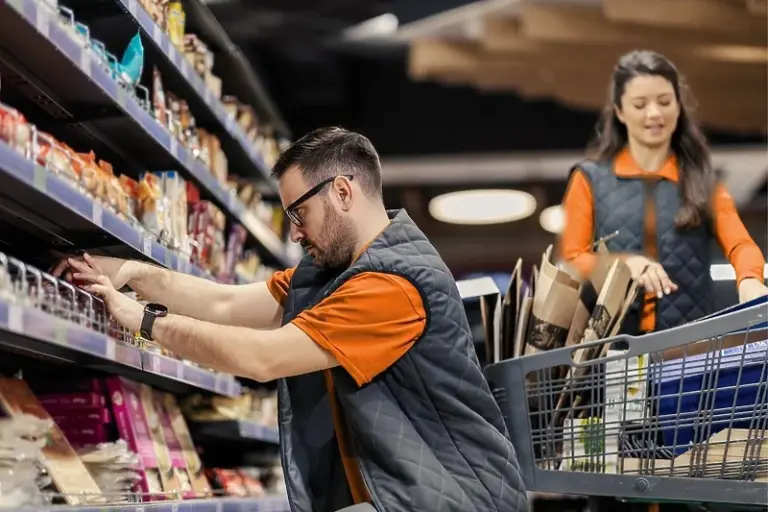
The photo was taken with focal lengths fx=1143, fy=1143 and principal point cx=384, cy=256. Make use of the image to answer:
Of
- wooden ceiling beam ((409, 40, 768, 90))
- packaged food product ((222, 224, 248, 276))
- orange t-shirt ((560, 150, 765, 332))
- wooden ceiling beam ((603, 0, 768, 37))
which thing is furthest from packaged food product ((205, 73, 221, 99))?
wooden ceiling beam ((409, 40, 768, 90))

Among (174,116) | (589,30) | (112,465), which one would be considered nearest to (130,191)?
(174,116)

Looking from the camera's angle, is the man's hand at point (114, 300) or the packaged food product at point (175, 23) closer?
the man's hand at point (114, 300)

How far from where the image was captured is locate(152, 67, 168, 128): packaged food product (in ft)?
10.7

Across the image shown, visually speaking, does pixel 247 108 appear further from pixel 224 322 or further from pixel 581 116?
pixel 581 116

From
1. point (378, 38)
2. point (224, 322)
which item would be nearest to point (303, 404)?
point (224, 322)

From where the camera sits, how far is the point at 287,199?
2566mm

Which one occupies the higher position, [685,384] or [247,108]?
[247,108]

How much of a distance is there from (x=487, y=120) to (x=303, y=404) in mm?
7469

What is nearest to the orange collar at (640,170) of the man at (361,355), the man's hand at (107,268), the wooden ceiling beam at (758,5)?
the man at (361,355)

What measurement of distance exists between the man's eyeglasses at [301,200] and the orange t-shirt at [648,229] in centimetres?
84

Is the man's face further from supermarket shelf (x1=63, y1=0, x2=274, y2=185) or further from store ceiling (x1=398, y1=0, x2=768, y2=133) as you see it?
store ceiling (x1=398, y1=0, x2=768, y2=133)

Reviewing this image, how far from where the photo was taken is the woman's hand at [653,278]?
293 centimetres

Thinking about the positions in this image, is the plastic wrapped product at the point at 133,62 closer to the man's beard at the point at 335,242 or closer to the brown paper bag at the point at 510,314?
the man's beard at the point at 335,242

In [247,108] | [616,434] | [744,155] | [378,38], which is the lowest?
[616,434]
